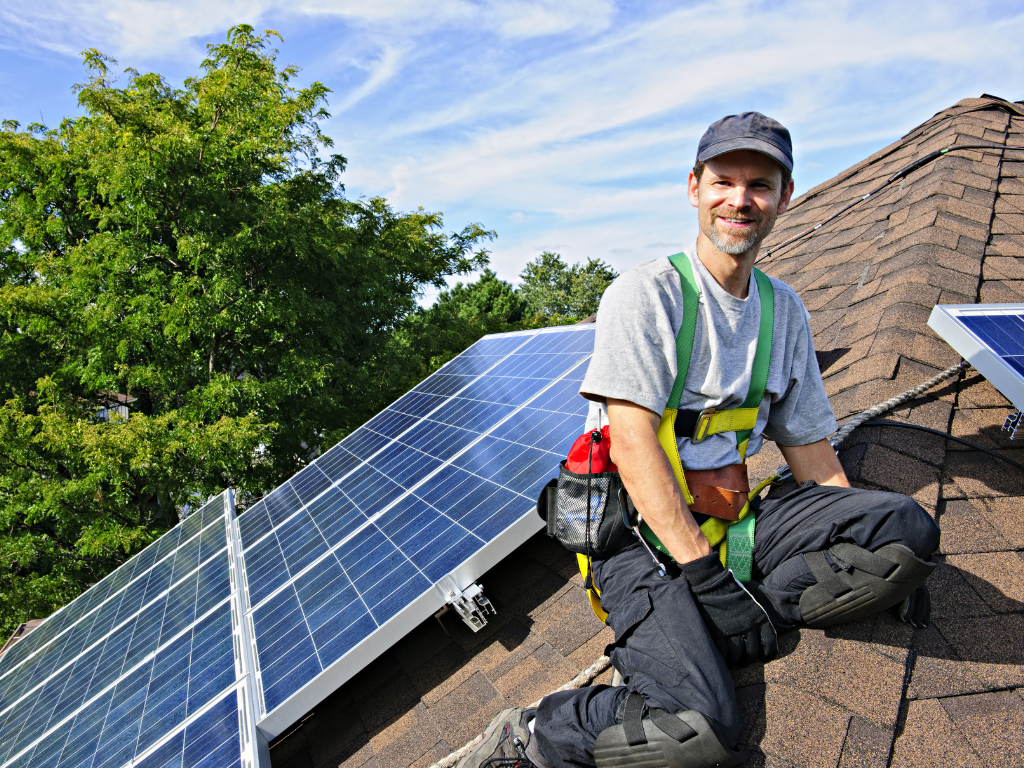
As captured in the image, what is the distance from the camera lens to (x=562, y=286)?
77.8 m

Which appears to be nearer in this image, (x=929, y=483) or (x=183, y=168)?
(x=929, y=483)

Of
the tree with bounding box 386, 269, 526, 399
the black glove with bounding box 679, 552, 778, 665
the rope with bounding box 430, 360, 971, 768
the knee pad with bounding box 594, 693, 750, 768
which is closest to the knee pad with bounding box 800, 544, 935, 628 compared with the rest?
the black glove with bounding box 679, 552, 778, 665

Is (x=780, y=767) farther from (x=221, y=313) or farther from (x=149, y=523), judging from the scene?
(x=149, y=523)

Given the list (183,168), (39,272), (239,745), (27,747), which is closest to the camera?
(239,745)

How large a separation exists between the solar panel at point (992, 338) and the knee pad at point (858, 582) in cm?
97

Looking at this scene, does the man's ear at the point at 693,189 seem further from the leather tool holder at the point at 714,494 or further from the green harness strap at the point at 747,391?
the leather tool holder at the point at 714,494

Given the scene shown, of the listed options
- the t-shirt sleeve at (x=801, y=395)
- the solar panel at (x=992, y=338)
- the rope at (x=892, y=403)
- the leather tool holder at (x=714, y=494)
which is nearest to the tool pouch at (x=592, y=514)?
the leather tool holder at (x=714, y=494)

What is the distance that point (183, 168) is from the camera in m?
12.4

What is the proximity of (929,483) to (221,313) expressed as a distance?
12.5m

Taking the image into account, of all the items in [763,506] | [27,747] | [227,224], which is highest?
[227,224]

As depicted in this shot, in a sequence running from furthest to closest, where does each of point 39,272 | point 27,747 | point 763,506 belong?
point 39,272 → point 27,747 → point 763,506

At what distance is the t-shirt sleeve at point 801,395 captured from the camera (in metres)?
2.37

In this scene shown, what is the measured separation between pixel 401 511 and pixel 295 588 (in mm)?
791

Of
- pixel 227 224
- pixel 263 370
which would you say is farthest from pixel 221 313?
pixel 263 370
